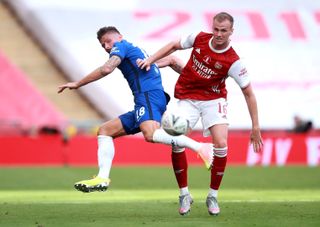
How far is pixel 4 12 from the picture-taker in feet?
95.2

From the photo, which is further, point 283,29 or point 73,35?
point 283,29

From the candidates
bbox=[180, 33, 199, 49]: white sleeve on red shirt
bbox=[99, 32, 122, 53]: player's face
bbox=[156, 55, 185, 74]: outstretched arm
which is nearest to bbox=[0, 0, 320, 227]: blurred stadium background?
bbox=[156, 55, 185, 74]: outstretched arm

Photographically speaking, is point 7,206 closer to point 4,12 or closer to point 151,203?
point 151,203

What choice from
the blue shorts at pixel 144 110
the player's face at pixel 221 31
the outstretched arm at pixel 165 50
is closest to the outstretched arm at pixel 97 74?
the outstretched arm at pixel 165 50

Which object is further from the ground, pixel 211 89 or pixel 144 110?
pixel 211 89

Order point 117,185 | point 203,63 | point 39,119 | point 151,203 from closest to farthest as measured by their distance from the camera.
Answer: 1. point 203,63
2. point 151,203
3. point 117,185
4. point 39,119

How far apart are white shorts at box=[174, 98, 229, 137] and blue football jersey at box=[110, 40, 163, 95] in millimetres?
452

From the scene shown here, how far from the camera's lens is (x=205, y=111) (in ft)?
35.9

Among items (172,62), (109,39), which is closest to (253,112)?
(172,62)

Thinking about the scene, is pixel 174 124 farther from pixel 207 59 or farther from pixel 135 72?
pixel 135 72

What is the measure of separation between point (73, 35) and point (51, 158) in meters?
6.39

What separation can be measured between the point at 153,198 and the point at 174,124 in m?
3.65

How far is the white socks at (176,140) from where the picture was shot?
10.4 meters

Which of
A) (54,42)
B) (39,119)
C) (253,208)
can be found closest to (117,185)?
(253,208)
